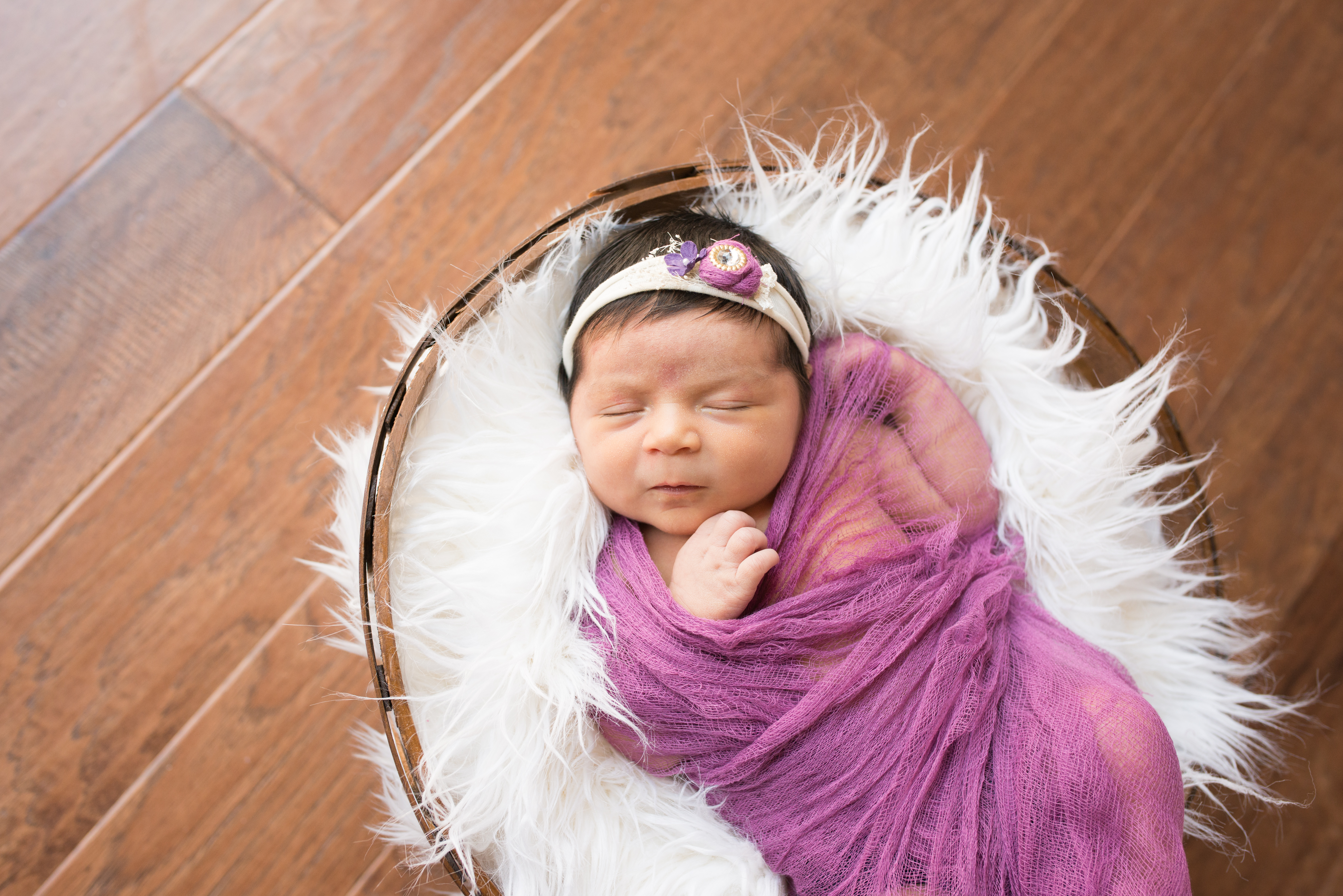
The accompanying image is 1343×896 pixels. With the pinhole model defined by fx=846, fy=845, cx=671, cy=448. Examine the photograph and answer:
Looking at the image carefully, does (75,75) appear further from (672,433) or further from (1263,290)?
(1263,290)

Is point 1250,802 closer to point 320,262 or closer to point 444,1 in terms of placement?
point 320,262

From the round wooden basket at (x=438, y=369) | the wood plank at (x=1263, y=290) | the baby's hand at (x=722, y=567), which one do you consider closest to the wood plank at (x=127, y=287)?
the round wooden basket at (x=438, y=369)

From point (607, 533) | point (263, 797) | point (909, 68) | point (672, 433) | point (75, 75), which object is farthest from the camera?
point (909, 68)

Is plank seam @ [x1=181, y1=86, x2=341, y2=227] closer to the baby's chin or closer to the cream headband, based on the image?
the cream headband

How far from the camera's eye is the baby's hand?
968mm

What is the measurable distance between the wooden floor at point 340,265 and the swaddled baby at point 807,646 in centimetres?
50

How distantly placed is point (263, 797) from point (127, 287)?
0.81 m

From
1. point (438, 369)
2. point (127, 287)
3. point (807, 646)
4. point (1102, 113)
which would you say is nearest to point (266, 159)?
point (127, 287)

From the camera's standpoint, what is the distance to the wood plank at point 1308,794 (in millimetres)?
1366

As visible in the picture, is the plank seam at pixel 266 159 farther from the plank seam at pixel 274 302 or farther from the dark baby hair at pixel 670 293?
the dark baby hair at pixel 670 293

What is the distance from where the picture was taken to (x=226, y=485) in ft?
4.23

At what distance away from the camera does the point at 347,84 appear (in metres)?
1.39

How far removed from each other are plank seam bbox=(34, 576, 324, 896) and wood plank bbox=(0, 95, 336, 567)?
0.36m

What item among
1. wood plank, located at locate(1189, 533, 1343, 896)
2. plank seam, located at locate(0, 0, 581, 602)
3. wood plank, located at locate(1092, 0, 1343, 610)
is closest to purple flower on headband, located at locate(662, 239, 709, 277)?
plank seam, located at locate(0, 0, 581, 602)
